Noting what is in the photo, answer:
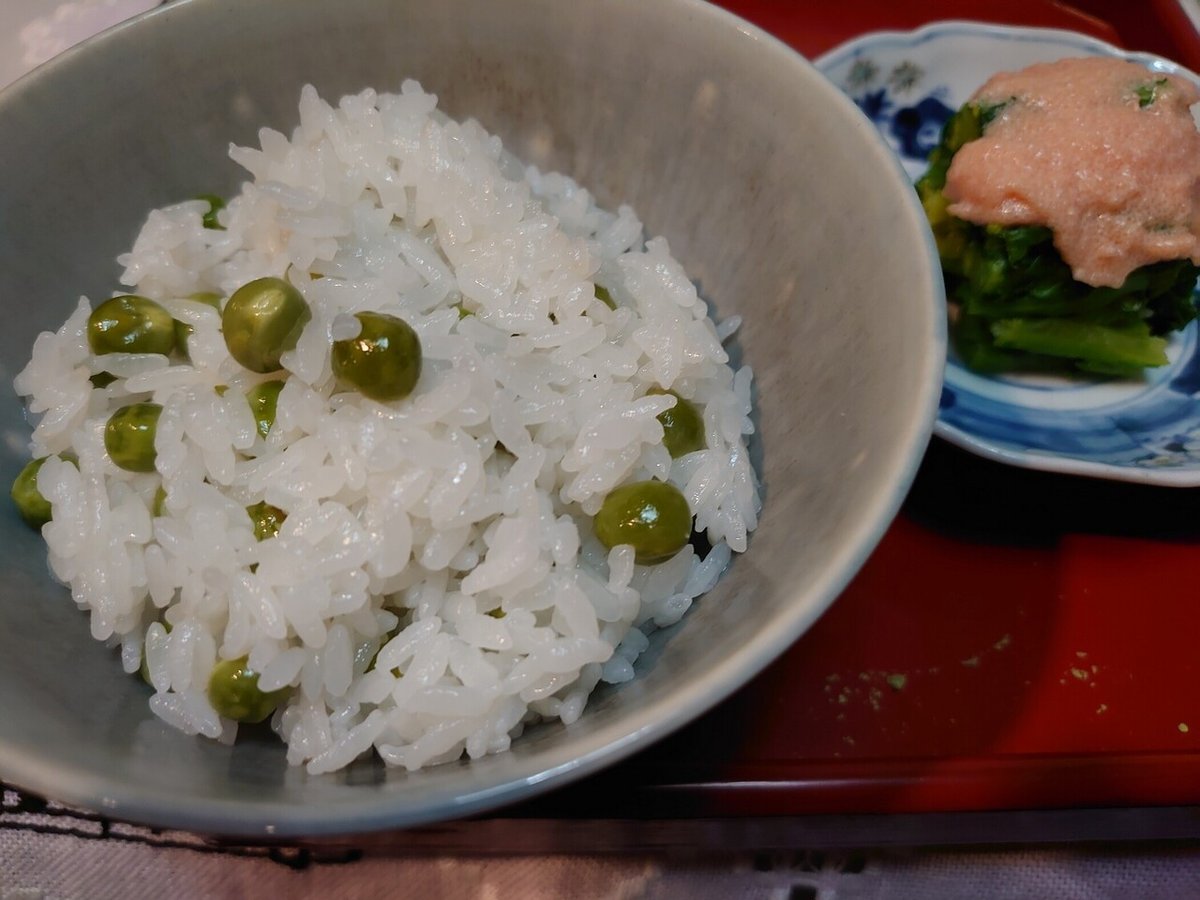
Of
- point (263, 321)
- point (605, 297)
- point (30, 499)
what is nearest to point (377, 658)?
point (263, 321)

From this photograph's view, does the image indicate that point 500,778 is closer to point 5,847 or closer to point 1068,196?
point 5,847

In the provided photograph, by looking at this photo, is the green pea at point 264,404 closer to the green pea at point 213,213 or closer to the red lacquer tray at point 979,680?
the green pea at point 213,213

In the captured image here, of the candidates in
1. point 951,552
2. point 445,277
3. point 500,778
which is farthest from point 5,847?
point 951,552

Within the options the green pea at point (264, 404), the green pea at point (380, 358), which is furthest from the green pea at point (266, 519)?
the green pea at point (380, 358)

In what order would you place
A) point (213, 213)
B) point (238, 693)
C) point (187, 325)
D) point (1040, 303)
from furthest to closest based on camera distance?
point (1040, 303) → point (213, 213) → point (187, 325) → point (238, 693)

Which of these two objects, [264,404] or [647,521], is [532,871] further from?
[264,404]

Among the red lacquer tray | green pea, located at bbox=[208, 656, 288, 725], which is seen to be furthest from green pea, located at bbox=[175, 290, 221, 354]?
the red lacquer tray
